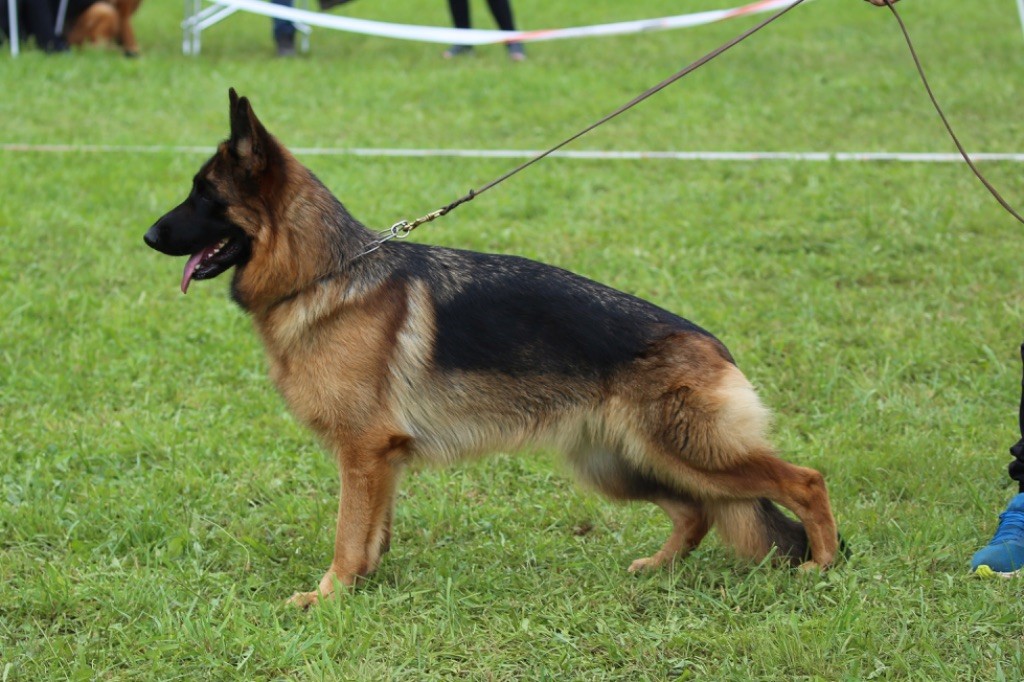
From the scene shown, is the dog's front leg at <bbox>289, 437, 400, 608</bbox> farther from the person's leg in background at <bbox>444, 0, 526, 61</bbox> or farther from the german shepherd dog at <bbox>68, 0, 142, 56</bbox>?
the german shepherd dog at <bbox>68, 0, 142, 56</bbox>

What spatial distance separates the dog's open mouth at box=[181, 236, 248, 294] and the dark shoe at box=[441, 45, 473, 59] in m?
8.69

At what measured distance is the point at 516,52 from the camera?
11.8m

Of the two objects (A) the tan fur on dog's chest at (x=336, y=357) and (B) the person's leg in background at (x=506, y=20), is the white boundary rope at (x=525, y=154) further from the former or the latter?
(A) the tan fur on dog's chest at (x=336, y=357)

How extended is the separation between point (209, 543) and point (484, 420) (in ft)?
3.73

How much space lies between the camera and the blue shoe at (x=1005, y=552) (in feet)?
11.9

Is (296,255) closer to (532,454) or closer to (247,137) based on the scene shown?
(247,137)

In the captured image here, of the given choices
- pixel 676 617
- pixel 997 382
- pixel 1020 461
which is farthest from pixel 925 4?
pixel 676 617

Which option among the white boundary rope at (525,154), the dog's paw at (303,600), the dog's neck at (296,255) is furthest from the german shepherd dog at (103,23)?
the dog's paw at (303,600)

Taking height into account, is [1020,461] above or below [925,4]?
below

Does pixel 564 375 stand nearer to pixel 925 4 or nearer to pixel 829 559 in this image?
pixel 829 559

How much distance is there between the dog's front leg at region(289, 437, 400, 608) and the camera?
3.66 meters

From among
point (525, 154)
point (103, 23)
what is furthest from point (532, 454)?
point (103, 23)

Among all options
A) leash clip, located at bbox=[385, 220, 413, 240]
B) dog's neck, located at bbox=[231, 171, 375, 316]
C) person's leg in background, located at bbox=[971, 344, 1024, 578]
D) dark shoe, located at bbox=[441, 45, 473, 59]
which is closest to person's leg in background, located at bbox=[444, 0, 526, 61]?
dark shoe, located at bbox=[441, 45, 473, 59]

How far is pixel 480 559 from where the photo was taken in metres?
3.96
